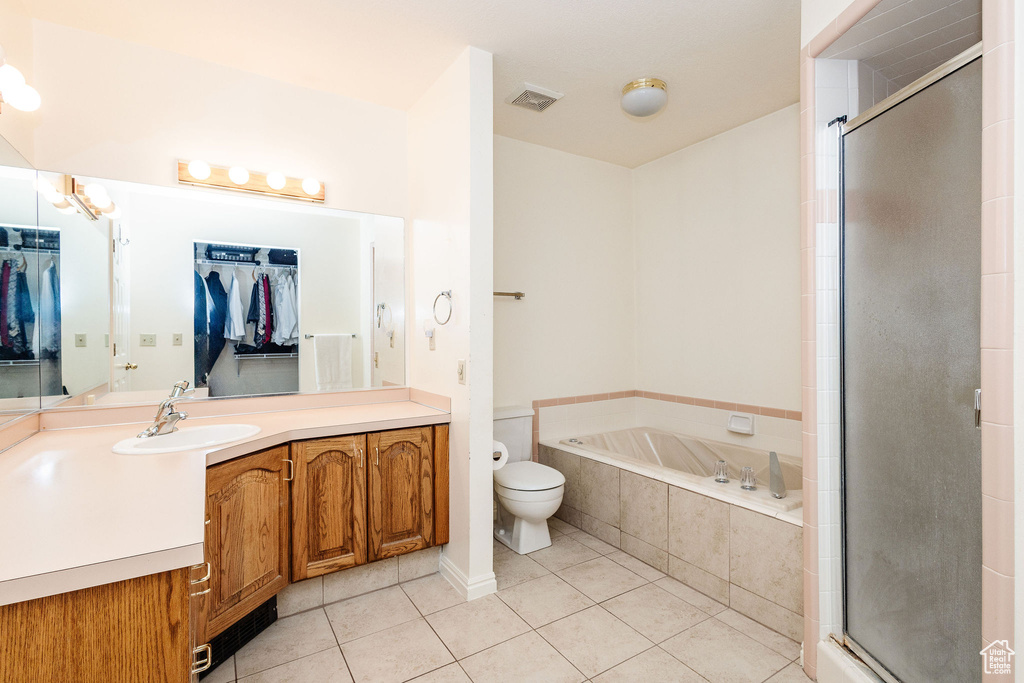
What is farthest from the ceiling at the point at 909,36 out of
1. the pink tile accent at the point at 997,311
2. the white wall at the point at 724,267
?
the white wall at the point at 724,267

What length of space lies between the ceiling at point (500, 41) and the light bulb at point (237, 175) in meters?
0.50

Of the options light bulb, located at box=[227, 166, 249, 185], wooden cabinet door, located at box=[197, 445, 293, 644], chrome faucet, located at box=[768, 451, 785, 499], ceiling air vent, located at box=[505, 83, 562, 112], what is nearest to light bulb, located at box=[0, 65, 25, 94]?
light bulb, located at box=[227, 166, 249, 185]

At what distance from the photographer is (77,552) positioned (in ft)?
2.71

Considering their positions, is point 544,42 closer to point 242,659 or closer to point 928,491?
point 928,491

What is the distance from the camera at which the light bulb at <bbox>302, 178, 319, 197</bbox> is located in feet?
8.40

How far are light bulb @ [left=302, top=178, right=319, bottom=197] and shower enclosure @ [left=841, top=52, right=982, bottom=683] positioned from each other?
93.2 inches

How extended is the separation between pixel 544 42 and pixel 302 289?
1.70 metres

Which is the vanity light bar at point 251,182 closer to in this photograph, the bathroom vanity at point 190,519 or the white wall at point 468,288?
the white wall at point 468,288

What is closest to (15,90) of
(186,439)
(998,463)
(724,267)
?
(186,439)

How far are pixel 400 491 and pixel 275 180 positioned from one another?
167 cm

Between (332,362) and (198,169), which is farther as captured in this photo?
(332,362)

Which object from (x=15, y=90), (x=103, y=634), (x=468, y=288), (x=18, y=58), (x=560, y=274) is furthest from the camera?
(x=560, y=274)

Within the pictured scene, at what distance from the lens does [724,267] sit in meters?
3.21

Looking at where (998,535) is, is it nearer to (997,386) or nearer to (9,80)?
(997,386)
